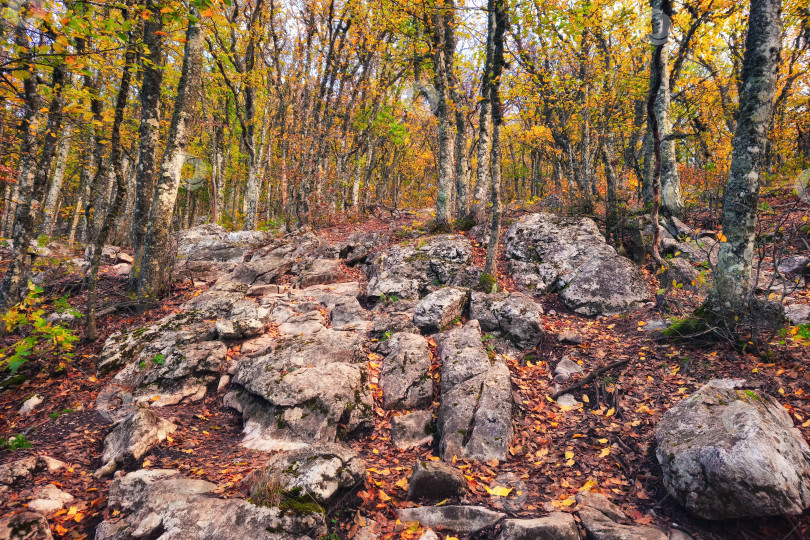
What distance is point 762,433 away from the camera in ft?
10.4

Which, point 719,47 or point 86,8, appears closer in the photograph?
point 86,8

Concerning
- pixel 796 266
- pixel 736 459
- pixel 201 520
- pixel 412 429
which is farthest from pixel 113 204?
pixel 796 266

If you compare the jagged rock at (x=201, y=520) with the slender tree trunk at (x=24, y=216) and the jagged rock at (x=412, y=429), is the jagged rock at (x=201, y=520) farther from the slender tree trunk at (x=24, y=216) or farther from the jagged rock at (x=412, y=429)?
the slender tree trunk at (x=24, y=216)

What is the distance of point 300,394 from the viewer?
213 inches

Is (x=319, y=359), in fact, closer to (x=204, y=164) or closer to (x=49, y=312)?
(x=49, y=312)

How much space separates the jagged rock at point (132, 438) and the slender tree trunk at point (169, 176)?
15.9ft

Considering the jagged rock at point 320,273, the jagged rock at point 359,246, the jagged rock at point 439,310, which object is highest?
the jagged rock at point 359,246

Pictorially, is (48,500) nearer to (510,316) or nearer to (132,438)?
(132,438)

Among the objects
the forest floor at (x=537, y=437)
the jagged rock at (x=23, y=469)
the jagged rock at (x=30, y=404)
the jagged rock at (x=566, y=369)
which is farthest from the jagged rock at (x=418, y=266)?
the jagged rock at (x=30, y=404)

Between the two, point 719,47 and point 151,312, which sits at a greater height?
point 719,47

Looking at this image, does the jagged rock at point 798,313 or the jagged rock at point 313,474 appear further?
the jagged rock at point 798,313

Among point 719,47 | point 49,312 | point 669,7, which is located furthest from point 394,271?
point 719,47

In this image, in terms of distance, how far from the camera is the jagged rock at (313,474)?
11.9ft

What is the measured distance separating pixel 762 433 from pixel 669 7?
4.72 metres
